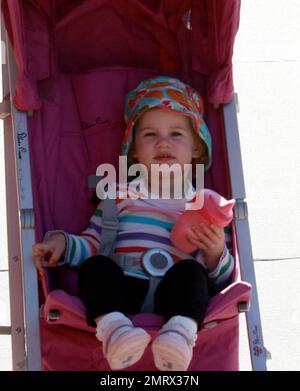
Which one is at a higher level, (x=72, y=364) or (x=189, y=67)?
(x=189, y=67)

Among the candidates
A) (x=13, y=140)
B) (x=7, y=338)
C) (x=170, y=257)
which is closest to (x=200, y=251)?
(x=170, y=257)

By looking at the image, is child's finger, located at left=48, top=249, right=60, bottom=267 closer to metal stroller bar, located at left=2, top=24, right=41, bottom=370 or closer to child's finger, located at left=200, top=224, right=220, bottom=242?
metal stroller bar, located at left=2, top=24, right=41, bottom=370

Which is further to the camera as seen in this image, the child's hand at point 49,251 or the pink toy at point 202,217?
the child's hand at point 49,251

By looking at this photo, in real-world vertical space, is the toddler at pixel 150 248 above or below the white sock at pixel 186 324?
above

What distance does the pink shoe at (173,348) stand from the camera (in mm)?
2266

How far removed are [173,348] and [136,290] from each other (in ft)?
1.23

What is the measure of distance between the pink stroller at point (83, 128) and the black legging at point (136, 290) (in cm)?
5

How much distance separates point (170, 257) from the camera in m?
2.71

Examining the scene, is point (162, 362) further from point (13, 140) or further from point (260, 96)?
point (260, 96)

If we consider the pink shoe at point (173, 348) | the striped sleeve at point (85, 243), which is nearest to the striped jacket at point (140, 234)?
the striped sleeve at point (85, 243)

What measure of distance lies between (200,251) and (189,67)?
78cm

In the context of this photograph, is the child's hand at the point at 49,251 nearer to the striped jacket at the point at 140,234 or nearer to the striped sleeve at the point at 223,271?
the striped jacket at the point at 140,234
